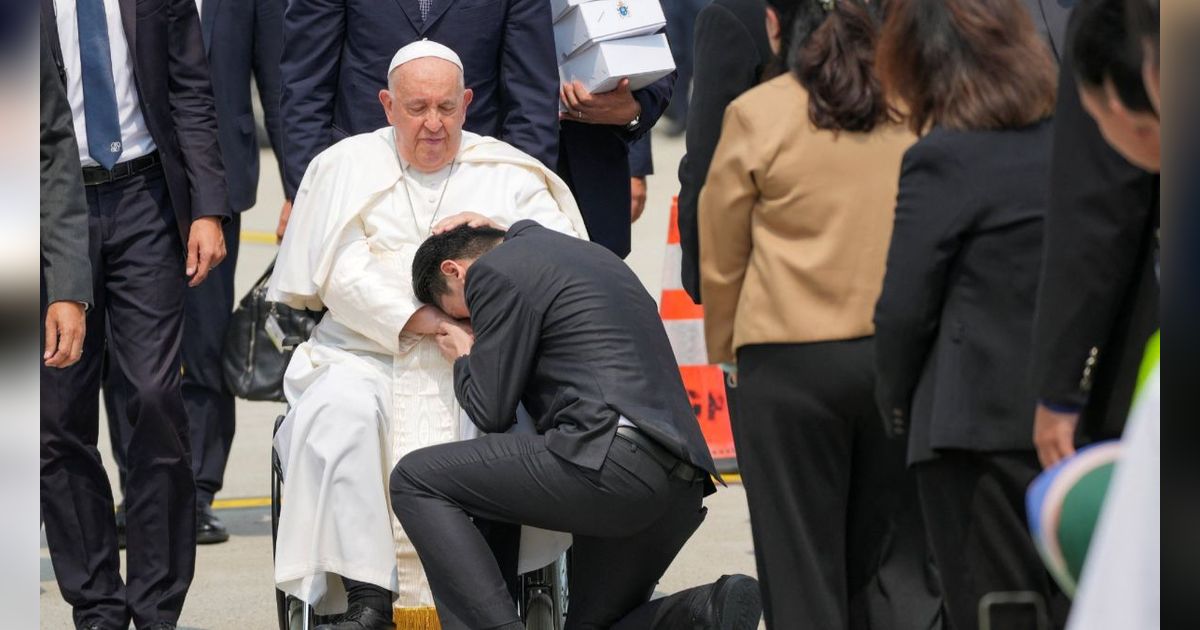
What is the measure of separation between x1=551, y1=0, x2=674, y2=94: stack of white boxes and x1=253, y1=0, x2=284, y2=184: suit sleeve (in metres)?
1.76

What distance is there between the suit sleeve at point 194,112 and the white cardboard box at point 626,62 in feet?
4.10

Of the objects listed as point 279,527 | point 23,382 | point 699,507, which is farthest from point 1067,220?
point 279,527

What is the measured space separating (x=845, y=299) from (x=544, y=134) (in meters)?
2.17

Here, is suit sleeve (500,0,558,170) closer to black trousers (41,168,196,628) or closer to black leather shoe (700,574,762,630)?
black trousers (41,168,196,628)

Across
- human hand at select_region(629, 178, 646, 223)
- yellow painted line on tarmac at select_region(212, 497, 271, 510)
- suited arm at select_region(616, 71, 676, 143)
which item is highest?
suited arm at select_region(616, 71, 676, 143)

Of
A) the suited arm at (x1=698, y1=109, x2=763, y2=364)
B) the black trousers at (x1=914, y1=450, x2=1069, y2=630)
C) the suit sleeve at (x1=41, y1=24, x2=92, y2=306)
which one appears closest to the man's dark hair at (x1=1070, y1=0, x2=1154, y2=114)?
the black trousers at (x1=914, y1=450, x2=1069, y2=630)

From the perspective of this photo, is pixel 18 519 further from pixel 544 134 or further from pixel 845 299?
pixel 544 134

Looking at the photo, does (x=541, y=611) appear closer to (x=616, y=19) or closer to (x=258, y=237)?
(x=616, y=19)

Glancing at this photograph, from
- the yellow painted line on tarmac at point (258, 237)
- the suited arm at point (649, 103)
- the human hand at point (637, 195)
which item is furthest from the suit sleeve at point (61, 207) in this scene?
the yellow painted line on tarmac at point (258, 237)

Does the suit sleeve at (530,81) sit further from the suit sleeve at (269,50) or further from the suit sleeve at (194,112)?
the suit sleeve at (269,50)

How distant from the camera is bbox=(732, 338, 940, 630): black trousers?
4.01 m

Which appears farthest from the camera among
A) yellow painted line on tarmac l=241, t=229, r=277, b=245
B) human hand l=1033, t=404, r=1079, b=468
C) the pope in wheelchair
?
yellow painted line on tarmac l=241, t=229, r=277, b=245

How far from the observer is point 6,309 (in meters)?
3.00

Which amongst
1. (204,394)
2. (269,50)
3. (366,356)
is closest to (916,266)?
(366,356)
